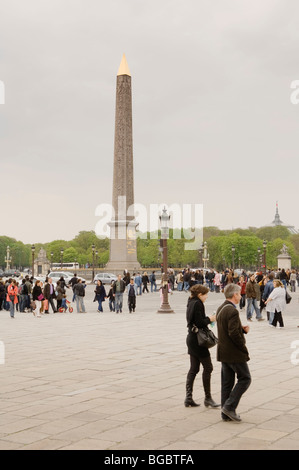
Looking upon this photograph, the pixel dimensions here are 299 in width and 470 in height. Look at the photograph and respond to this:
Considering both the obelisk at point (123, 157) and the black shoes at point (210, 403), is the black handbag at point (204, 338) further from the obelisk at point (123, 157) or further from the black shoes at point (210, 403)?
the obelisk at point (123, 157)

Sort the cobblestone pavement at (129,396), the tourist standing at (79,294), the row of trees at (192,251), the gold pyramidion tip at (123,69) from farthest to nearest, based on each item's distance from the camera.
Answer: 1. the row of trees at (192,251)
2. the gold pyramidion tip at (123,69)
3. the tourist standing at (79,294)
4. the cobblestone pavement at (129,396)

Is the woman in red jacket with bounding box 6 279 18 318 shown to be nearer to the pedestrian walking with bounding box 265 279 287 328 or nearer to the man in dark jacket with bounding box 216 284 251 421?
the pedestrian walking with bounding box 265 279 287 328

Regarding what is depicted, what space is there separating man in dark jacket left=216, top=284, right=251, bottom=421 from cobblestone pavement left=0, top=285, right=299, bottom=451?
0.75 feet

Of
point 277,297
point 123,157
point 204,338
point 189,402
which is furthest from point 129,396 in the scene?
point 123,157

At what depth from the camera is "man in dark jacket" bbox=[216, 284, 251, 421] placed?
7.04 m

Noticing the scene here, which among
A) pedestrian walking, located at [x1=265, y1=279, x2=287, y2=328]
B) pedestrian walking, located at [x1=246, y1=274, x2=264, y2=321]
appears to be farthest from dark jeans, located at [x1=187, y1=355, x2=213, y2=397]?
pedestrian walking, located at [x1=246, y1=274, x2=264, y2=321]

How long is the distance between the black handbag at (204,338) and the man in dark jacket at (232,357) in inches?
24.6

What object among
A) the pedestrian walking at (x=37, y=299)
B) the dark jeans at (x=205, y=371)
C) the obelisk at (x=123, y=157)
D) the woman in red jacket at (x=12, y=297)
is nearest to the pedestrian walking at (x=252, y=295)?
the pedestrian walking at (x=37, y=299)

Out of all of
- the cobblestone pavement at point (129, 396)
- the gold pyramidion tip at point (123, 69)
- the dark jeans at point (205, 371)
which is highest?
the gold pyramidion tip at point (123, 69)

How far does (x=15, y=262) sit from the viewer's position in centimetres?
17088

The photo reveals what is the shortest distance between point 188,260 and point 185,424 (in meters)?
121

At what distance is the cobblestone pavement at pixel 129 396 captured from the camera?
6395mm

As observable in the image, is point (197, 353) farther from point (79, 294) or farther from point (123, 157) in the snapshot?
point (123, 157)

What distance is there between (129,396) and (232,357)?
2.14 metres
